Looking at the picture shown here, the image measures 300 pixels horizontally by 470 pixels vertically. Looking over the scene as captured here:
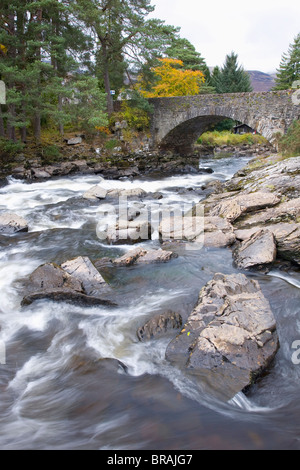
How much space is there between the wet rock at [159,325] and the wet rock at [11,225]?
5.88 m

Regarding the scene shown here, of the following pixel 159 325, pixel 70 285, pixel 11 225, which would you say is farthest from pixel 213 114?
pixel 159 325

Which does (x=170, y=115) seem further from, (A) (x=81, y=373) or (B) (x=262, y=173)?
(A) (x=81, y=373)

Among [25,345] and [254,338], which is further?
[25,345]

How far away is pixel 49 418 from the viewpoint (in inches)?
138

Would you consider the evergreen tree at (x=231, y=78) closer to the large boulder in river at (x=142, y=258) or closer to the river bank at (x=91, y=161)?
the river bank at (x=91, y=161)

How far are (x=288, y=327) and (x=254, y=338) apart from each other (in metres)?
1.24

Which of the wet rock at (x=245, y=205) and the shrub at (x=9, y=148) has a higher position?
the shrub at (x=9, y=148)

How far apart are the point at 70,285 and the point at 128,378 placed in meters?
2.25

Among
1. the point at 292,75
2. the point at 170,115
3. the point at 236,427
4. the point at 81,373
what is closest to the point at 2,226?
the point at 81,373

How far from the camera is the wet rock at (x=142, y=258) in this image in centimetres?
679

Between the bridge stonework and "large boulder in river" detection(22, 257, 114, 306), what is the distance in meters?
14.8

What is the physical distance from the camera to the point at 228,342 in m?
3.81

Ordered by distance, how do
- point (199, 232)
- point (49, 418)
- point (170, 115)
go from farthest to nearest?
point (170, 115) → point (199, 232) → point (49, 418)

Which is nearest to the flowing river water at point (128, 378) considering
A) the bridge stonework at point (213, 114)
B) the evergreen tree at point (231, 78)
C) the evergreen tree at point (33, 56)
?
the evergreen tree at point (33, 56)
